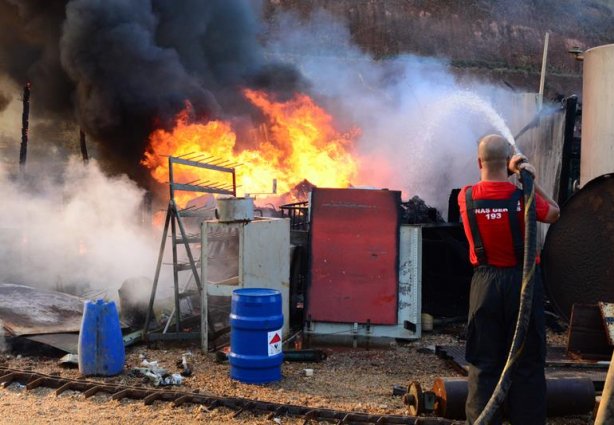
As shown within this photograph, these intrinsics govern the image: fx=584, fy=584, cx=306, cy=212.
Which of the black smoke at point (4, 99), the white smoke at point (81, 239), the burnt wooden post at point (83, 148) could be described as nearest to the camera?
the white smoke at point (81, 239)

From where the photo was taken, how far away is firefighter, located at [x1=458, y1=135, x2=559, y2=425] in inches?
146

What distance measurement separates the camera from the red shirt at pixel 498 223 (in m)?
Answer: 3.76

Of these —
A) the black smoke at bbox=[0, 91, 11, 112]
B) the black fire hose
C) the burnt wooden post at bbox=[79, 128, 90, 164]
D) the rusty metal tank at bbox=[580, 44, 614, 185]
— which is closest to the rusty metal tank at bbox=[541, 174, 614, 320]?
the rusty metal tank at bbox=[580, 44, 614, 185]

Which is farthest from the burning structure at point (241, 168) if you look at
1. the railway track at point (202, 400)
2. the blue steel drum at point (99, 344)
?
the railway track at point (202, 400)

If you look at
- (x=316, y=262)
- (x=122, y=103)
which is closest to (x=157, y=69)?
(x=122, y=103)

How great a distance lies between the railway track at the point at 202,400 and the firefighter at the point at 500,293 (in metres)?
0.79

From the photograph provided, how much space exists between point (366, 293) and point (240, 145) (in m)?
7.82

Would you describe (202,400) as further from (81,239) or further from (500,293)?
(81,239)

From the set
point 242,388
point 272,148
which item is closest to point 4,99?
point 272,148

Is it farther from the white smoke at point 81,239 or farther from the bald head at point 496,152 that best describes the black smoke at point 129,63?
the bald head at point 496,152

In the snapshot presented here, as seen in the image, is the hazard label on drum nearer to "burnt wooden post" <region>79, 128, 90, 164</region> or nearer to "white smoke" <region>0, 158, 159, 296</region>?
"white smoke" <region>0, 158, 159, 296</region>

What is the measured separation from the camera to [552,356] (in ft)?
19.7

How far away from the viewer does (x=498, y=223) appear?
3.78m

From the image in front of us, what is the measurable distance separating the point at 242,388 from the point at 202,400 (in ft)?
1.96
